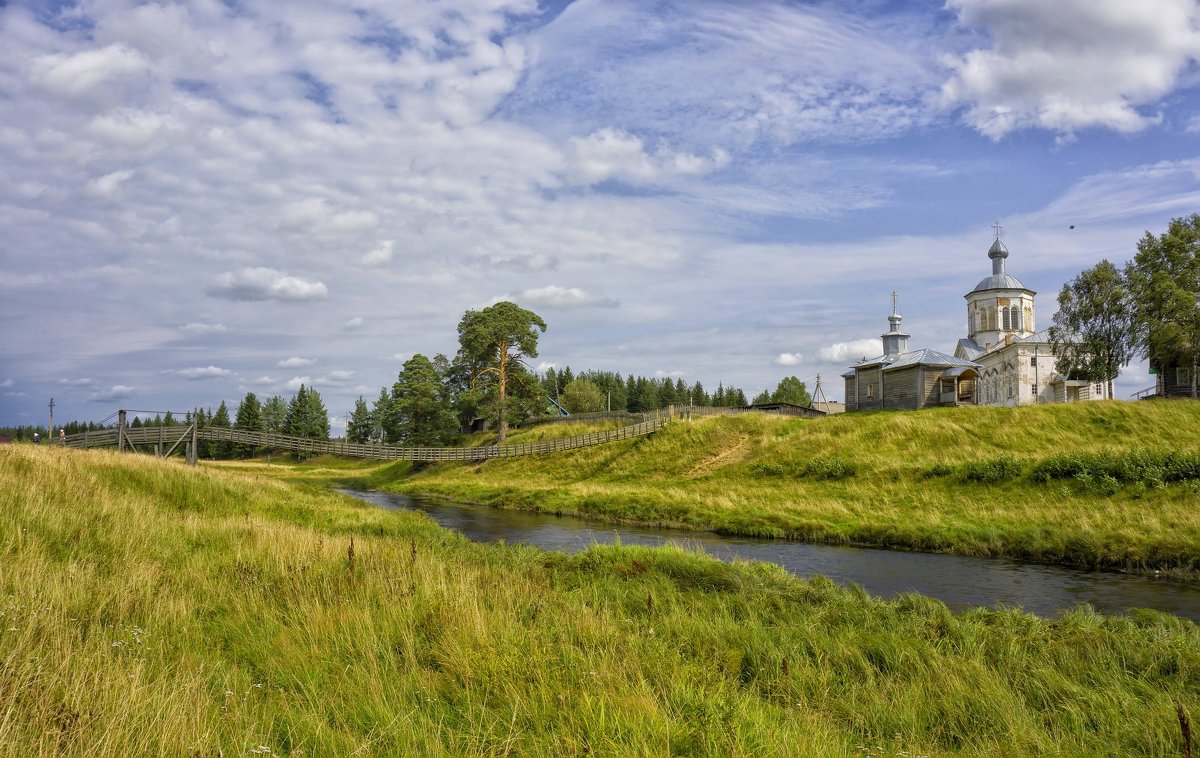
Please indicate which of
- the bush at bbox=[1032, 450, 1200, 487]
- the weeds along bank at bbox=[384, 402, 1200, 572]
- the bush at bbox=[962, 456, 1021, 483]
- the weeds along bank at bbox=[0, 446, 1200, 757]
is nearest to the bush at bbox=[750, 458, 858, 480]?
the weeds along bank at bbox=[384, 402, 1200, 572]

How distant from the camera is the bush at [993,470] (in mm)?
25828

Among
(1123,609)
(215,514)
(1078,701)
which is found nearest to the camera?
(1078,701)

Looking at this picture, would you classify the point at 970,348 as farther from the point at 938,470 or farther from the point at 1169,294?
the point at 938,470

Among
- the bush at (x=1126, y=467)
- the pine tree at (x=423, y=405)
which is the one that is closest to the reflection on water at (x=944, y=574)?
the bush at (x=1126, y=467)

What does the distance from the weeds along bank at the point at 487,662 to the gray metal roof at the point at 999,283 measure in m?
52.5

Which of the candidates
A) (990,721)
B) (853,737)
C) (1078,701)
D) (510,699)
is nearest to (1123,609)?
(1078,701)

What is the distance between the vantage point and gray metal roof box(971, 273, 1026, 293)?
56.3m

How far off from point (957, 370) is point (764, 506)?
Result: 27487 millimetres

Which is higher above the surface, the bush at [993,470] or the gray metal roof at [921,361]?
the gray metal roof at [921,361]

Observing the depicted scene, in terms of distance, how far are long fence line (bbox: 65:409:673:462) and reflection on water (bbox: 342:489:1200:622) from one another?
20458 millimetres

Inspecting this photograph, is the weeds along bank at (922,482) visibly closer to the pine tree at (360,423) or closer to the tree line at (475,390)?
the tree line at (475,390)

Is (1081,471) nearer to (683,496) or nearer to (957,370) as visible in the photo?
(683,496)

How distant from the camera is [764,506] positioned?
87.9 ft

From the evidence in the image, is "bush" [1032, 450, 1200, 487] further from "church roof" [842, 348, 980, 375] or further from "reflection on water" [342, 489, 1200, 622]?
"church roof" [842, 348, 980, 375]
